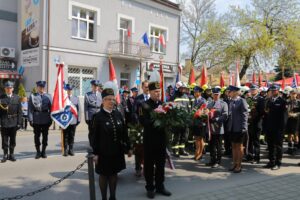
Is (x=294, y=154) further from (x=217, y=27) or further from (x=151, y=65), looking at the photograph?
(x=217, y=27)

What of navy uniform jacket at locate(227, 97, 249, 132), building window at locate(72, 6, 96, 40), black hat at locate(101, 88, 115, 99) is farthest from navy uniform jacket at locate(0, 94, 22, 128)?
building window at locate(72, 6, 96, 40)

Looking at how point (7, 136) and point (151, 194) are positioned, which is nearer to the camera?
point (151, 194)

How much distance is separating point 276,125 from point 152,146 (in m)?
3.71

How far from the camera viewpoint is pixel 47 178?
674 cm

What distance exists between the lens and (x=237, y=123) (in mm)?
7598

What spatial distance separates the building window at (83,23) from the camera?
21741mm

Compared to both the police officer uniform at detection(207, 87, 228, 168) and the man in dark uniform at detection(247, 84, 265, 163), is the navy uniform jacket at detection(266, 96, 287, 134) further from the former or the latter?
the police officer uniform at detection(207, 87, 228, 168)

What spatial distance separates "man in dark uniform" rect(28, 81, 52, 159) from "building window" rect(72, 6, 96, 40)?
13590 mm

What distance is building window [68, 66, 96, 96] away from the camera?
21469mm

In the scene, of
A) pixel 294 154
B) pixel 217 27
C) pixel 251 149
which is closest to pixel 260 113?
pixel 251 149

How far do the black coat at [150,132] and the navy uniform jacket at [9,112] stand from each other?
419cm

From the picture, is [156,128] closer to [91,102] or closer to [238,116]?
[238,116]

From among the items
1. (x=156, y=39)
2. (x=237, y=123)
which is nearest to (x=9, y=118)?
(x=237, y=123)

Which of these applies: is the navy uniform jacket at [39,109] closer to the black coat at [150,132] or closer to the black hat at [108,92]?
the black coat at [150,132]
